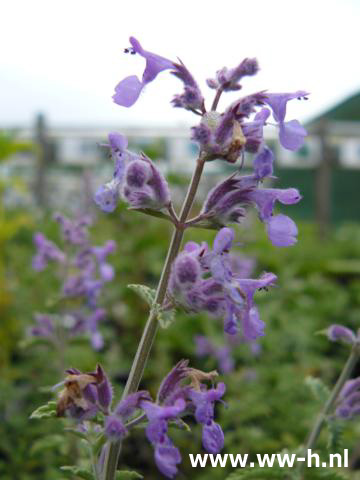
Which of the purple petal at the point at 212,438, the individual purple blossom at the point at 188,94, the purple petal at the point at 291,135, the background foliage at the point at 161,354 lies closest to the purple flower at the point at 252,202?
the purple petal at the point at 291,135

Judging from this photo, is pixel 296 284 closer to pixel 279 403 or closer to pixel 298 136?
pixel 279 403

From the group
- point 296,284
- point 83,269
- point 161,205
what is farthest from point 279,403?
point 161,205

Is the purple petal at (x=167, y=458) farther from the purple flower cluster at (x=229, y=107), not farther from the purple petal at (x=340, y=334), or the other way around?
the purple petal at (x=340, y=334)

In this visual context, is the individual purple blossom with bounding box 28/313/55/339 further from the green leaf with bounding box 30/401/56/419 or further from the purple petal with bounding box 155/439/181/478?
the purple petal with bounding box 155/439/181/478

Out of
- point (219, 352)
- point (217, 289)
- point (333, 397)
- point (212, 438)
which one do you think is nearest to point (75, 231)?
point (219, 352)

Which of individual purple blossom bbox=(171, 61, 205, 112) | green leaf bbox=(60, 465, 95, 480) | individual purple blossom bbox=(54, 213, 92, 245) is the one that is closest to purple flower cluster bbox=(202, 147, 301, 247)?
individual purple blossom bbox=(171, 61, 205, 112)
